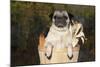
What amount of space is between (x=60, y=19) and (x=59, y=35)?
187 mm

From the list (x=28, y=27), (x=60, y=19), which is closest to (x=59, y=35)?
(x=60, y=19)

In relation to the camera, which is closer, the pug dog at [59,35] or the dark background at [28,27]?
the dark background at [28,27]

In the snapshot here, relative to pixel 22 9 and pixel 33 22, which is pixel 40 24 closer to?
pixel 33 22

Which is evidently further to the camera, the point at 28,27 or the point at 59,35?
the point at 59,35

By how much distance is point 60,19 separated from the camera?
214 centimetres

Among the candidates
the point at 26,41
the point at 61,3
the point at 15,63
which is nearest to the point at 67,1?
the point at 61,3

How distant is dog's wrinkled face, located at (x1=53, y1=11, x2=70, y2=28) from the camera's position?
2.11 m

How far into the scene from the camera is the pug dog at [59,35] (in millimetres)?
2076

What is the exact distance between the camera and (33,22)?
6.59ft

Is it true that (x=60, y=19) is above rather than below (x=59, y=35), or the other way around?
above

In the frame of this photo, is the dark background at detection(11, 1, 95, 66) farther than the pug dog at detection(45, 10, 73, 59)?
No

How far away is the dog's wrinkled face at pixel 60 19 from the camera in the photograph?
6.93 ft

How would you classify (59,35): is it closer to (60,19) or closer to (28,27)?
(60,19)
